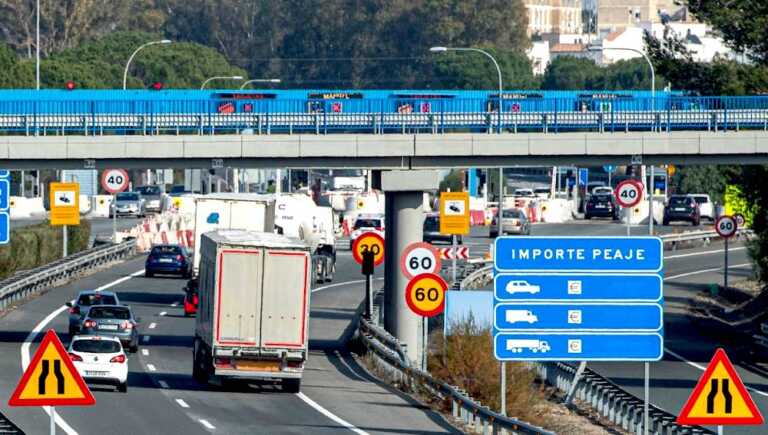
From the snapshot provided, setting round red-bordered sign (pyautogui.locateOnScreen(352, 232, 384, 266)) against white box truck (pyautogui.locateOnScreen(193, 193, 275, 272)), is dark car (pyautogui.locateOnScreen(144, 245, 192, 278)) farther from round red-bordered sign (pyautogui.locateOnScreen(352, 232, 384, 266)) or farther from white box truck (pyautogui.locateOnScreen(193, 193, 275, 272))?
round red-bordered sign (pyautogui.locateOnScreen(352, 232, 384, 266))

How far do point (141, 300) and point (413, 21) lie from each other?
378 feet

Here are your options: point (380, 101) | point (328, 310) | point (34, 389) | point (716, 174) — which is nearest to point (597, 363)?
point (380, 101)

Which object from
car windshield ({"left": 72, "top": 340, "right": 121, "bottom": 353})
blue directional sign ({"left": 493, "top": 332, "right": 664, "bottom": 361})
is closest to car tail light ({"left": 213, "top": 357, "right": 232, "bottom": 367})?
car windshield ({"left": 72, "top": 340, "right": 121, "bottom": 353})

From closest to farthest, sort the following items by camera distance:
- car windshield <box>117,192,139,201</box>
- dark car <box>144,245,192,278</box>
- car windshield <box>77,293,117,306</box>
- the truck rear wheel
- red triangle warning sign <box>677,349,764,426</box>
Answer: red triangle warning sign <box>677,349,764,426</box>, the truck rear wheel, car windshield <box>77,293,117,306</box>, dark car <box>144,245,192,278</box>, car windshield <box>117,192,139,201</box>

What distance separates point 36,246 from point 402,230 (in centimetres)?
2815

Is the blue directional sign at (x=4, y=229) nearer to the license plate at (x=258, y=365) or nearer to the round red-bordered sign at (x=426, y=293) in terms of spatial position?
the license plate at (x=258, y=365)

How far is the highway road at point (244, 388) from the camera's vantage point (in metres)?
28.8

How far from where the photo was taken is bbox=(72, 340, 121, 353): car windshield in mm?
32844

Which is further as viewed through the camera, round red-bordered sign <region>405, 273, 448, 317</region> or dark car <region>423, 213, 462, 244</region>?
dark car <region>423, 213, 462, 244</region>

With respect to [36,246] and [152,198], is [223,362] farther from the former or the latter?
[152,198]

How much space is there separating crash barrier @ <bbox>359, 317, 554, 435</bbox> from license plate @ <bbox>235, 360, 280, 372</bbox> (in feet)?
8.88

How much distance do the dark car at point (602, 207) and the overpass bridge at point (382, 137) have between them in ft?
175

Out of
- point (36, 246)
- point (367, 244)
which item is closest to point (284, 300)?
point (367, 244)

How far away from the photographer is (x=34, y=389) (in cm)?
1819
